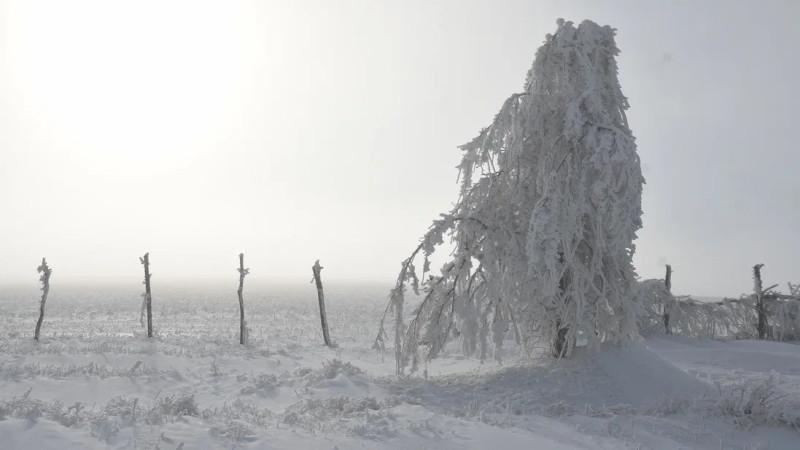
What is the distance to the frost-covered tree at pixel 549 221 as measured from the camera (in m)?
10.5

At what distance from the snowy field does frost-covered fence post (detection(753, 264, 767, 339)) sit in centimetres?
840

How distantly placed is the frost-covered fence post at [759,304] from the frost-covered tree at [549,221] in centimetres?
1636

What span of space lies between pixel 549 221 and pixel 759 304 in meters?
19.3

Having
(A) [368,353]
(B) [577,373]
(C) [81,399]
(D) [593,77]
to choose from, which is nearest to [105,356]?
(C) [81,399]

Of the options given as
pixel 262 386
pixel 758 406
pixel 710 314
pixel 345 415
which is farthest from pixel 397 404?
pixel 710 314

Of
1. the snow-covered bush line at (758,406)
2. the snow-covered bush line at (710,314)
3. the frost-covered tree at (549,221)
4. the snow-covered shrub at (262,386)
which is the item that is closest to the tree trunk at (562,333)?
the frost-covered tree at (549,221)

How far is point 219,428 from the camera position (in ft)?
19.7

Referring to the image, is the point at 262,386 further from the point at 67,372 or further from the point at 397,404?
the point at 67,372

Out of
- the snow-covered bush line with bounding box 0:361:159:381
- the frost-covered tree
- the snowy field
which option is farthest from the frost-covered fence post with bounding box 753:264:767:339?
the snow-covered bush line with bounding box 0:361:159:381

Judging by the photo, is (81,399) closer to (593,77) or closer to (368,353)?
(368,353)

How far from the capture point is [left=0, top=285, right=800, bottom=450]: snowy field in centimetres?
595

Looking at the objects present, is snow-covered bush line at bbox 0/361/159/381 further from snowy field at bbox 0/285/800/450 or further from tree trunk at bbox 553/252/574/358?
tree trunk at bbox 553/252/574/358

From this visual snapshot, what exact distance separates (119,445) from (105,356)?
11498 millimetres

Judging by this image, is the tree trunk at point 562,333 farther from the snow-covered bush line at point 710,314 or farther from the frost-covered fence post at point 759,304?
the frost-covered fence post at point 759,304
